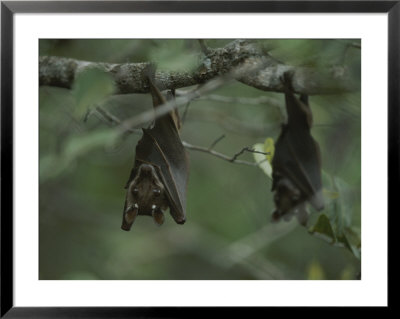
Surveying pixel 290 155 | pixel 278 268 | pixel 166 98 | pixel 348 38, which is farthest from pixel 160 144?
pixel 348 38

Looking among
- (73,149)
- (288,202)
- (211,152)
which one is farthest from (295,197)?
(73,149)

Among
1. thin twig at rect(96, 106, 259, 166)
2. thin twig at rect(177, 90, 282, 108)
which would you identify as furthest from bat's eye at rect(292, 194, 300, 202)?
thin twig at rect(177, 90, 282, 108)

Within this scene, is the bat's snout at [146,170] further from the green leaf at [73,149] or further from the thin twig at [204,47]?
the thin twig at [204,47]

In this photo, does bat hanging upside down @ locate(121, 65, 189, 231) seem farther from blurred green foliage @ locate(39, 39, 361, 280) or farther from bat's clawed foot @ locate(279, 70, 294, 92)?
bat's clawed foot @ locate(279, 70, 294, 92)

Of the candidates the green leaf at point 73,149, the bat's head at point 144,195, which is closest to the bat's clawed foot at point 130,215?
the bat's head at point 144,195

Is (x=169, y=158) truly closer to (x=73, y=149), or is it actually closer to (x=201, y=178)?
(x=201, y=178)
